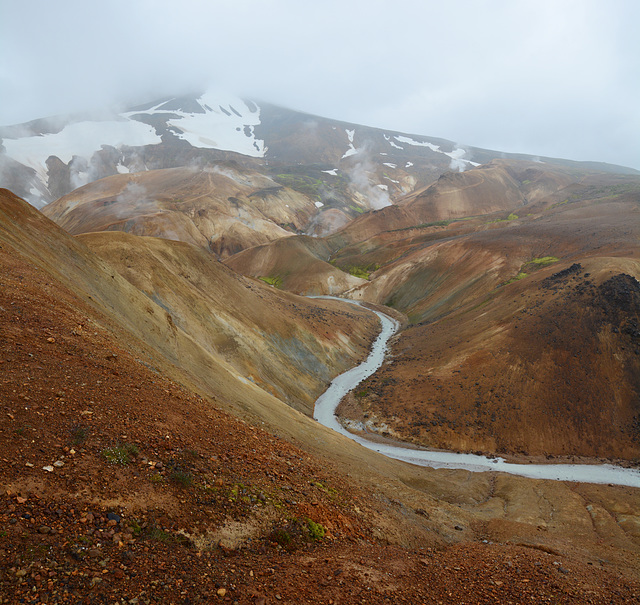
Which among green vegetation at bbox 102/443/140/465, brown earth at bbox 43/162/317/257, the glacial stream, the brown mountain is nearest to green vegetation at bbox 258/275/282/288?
brown earth at bbox 43/162/317/257

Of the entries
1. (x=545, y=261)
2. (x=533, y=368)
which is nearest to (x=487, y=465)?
(x=533, y=368)

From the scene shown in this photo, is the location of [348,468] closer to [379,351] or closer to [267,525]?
[267,525]

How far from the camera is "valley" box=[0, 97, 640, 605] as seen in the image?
8.55 meters

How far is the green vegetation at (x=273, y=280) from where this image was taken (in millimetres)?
119750

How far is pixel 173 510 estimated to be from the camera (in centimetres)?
953

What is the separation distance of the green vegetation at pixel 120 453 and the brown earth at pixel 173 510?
40mm

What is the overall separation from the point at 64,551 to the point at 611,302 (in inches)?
2439

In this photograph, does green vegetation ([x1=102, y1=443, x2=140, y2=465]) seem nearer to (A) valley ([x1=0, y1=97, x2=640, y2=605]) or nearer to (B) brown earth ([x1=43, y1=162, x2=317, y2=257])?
(A) valley ([x1=0, y1=97, x2=640, y2=605])

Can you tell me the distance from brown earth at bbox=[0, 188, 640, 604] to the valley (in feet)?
0.21

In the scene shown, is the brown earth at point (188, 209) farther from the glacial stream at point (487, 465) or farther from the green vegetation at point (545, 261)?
the green vegetation at point (545, 261)

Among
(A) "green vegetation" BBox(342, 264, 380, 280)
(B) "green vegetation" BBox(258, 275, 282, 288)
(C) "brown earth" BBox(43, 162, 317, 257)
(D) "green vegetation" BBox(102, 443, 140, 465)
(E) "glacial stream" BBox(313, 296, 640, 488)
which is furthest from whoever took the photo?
(C) "brown earth" BBox(43, 162, 317, 257)

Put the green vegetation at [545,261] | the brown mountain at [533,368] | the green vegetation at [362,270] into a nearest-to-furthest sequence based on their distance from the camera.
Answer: the brown mountain at [533,368], the green vegetation at [545,261], the green vegetation at [362,270]

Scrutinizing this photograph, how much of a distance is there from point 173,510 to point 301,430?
62.4 feet

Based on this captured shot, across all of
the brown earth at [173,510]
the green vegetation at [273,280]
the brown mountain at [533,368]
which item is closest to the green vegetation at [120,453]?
the brown earth at [173,510]
